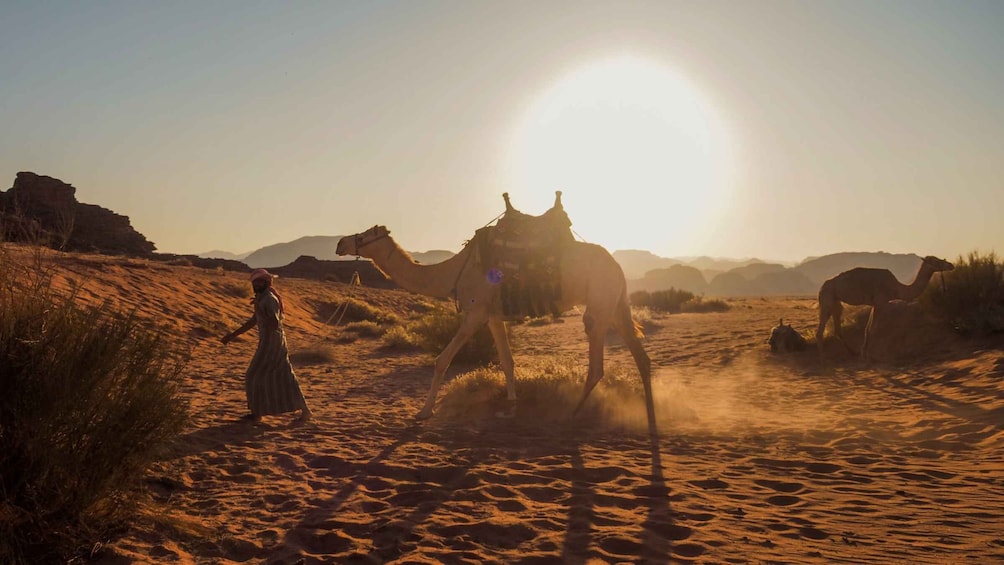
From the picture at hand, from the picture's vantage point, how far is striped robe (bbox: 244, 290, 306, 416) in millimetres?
7379

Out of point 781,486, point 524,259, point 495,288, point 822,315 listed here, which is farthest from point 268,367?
point 822,315

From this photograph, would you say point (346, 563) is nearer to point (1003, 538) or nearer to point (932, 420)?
point (1003, 538)

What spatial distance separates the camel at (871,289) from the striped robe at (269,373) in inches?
427

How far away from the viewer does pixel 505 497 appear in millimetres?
5129

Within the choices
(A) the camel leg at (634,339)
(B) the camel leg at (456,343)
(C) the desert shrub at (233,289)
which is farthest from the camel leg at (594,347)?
(C) the desert shrub at (233,289)

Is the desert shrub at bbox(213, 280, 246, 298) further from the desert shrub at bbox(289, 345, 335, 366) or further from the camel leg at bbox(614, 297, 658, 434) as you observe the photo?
the camel leg at bbox(614, 297, 658, 434)

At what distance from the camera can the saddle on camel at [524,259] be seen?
26.0 feet

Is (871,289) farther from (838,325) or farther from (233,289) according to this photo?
(233,289)

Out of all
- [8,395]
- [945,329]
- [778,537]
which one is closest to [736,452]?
[778,537]

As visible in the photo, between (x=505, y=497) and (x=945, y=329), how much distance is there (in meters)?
12.6

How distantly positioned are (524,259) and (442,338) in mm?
8064

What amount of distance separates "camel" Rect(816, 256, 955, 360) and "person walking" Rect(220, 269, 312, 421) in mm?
10853

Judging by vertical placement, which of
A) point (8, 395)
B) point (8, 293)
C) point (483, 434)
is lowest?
point (483, 434)

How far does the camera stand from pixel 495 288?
26.3ft
